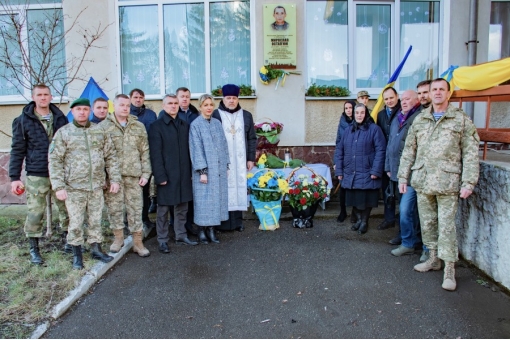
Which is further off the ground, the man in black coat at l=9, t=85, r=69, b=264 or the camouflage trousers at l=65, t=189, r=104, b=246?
the man in black coat at l=9, t=85, r=69, b=264

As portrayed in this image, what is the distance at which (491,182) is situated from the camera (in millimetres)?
4117

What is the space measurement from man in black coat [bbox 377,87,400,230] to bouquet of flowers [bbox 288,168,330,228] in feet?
2.75

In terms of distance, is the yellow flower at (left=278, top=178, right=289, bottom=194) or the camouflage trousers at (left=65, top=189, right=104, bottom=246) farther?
the yellow flower at (left=278, top=178, right=289, bottom=194)

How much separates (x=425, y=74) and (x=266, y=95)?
9.95 feet

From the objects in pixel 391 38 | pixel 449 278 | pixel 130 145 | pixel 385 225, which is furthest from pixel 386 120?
pixel 130 145

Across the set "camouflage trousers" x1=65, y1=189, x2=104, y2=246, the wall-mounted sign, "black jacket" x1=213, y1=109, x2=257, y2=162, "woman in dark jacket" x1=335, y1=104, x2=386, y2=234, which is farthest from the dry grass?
the wall-mounted sign

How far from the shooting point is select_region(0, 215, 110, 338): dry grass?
3.34 metres

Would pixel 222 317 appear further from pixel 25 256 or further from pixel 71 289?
pixel 25 256

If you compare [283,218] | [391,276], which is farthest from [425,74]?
[391,276]

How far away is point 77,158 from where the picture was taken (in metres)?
4.18

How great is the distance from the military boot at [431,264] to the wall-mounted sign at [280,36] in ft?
13.7

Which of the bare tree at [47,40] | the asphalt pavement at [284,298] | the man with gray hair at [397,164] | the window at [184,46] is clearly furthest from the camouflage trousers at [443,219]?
the bare tree at [47,40]

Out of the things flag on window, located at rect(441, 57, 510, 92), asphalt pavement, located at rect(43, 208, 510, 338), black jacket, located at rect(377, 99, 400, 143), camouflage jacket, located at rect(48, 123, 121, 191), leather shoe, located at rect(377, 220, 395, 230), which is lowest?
asphalt pavement, located at rect(43, 208, 510, 338)

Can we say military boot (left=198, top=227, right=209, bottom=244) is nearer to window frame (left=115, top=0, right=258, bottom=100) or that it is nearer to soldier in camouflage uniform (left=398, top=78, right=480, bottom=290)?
soldier in camouflage uniform (left=398, top=78, right=480, bottom=290)
